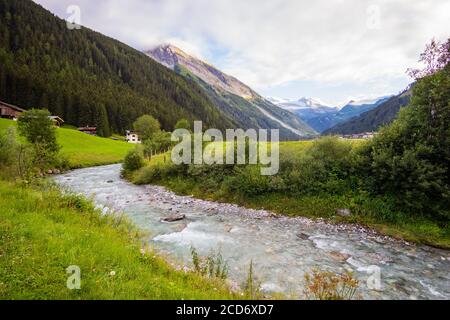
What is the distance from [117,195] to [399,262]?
25.6 metres

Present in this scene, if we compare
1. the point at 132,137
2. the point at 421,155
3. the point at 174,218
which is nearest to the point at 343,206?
the point at 421,155

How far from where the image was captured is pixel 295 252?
1477 cm

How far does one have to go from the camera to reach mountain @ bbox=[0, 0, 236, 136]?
108m

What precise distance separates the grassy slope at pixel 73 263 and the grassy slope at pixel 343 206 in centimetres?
1520

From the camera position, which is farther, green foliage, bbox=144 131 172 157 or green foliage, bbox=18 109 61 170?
green foliage, bbox=144 131 172 157

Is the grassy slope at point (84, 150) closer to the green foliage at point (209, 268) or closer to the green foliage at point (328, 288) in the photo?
the green foliage at point (209, 268)

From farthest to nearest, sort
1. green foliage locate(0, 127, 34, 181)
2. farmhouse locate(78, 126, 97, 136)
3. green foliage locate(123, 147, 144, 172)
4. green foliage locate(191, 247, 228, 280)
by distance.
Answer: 1. farmhouse locate(78, 126, 97, 136)
2. green foliage locate(123, 147, 144, 172)
3. green foliage locate(0, 127, 34, 181)
4. green foliage locate(191, 247, 228, 280)

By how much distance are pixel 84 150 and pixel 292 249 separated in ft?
201

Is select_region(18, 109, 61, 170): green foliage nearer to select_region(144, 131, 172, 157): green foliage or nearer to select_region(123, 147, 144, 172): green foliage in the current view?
select_region(123, 147, 144, 172): green foliage

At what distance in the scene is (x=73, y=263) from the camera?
757 centimetres

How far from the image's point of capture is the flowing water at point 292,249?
1144 cm

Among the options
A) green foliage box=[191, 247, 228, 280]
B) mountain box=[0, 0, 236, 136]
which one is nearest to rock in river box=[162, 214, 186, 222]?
green foliage box=[191, 247, 228, 280]

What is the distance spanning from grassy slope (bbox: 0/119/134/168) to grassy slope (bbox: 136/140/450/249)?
36.0 meters
